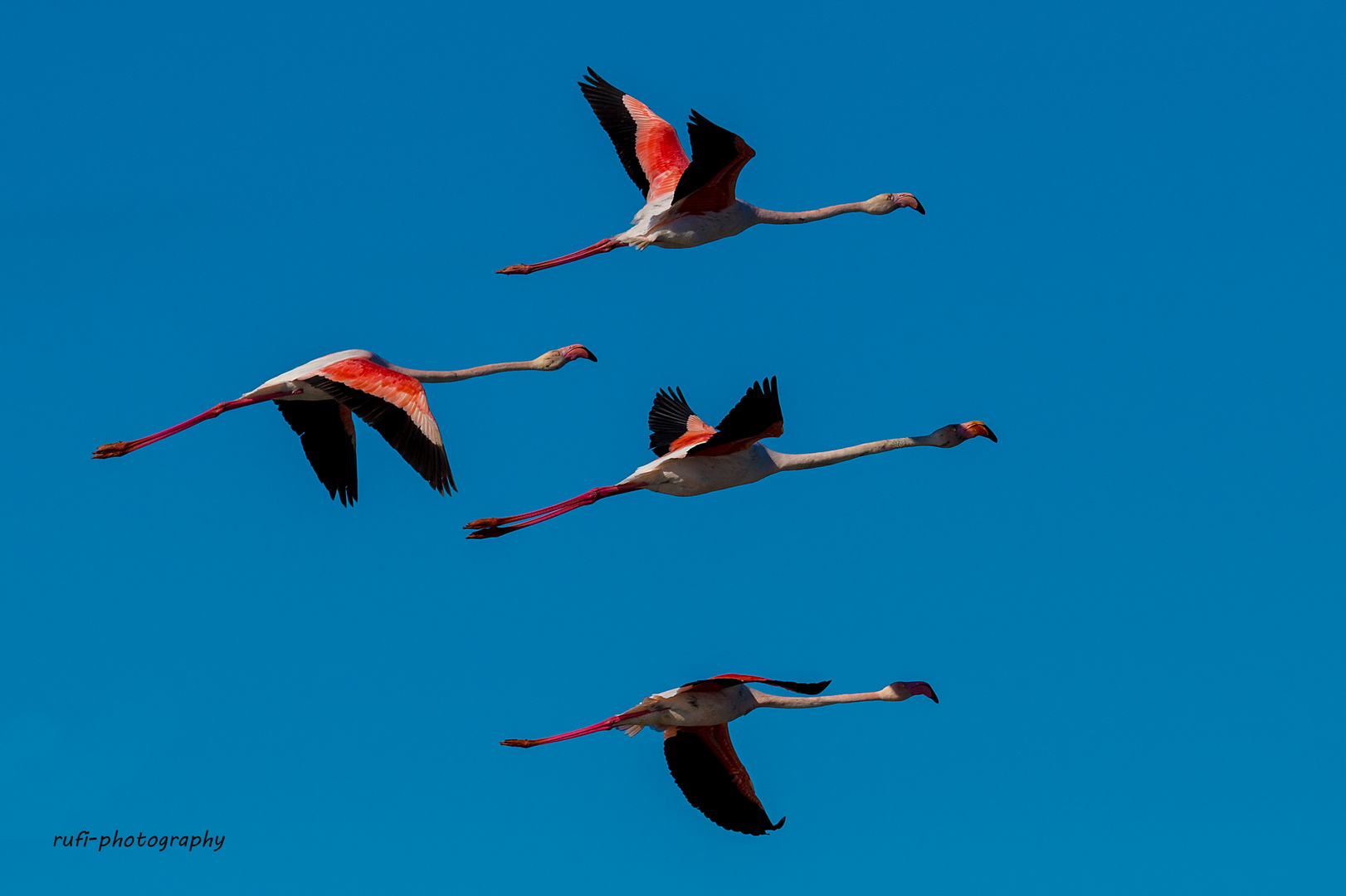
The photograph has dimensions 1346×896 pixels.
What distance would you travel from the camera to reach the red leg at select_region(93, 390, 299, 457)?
24.0 m

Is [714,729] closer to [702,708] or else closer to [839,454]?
[702,708]

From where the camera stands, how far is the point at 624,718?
2498 cm

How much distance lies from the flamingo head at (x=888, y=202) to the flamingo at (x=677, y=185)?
1 cm

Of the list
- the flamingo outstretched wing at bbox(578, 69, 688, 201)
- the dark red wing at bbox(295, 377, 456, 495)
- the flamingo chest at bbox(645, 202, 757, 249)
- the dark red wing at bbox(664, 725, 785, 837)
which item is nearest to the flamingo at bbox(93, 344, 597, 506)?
the dark red wing at bbox(295, 377, 456, 495)

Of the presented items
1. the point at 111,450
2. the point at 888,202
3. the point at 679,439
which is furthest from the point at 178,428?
the point at 888,202

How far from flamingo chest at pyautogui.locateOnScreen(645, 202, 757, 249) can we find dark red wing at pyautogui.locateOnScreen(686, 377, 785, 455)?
4058 mm

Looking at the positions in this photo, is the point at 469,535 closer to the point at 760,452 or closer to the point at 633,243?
the point at 760,452

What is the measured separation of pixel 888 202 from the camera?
29.0 m

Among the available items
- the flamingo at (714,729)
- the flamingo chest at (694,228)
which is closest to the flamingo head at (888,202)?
the flamingo chest at (694,228)

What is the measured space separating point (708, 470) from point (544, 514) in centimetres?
232

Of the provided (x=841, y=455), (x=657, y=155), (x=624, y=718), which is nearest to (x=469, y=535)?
(x=624, y=718)

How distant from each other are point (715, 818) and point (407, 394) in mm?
7251

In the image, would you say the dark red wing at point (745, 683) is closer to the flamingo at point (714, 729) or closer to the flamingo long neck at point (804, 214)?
the flamingo at point (714, 729)

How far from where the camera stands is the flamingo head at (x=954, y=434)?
2439 cm
